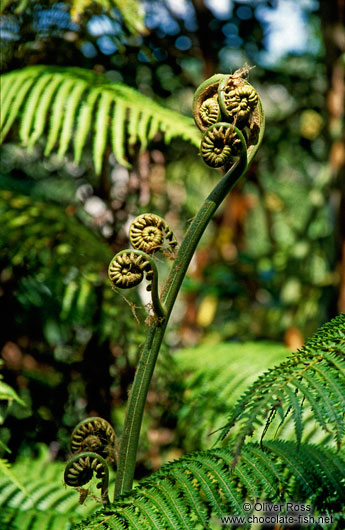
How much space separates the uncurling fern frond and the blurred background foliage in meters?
0.15

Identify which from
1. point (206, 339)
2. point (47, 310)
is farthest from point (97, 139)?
point (206, 339)

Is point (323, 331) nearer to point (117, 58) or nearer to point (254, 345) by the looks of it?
point (254, 345)

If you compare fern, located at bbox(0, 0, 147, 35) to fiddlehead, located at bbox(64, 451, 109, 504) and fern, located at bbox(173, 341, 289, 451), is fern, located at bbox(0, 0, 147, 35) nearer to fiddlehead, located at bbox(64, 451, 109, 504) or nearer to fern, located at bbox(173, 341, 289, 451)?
fern, located at bbox(173, 341, 289, 451)

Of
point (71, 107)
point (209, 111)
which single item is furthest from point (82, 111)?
point (209, 111)

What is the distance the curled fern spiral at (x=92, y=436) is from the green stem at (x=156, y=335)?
53 millimetres

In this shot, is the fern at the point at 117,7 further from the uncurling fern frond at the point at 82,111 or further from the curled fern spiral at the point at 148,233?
the curled fern spiral at the point at 148,233

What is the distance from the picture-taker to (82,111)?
135 centimetres

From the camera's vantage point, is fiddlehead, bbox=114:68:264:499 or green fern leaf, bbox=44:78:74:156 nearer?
fiddlehead, bbox=114:68:264:499

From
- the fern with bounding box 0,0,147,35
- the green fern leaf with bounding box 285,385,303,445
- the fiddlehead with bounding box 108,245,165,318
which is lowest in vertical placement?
the green fern leaf with bounding box 285,385,303,445

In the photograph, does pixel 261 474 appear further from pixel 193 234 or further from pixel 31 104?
pixel 31 104

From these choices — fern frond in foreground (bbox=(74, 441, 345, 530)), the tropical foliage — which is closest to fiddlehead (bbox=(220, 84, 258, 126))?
the tropical foliage

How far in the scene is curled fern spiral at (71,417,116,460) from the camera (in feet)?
2.50

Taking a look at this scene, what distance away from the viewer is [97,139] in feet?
4.23

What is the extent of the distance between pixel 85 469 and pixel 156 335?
20 cm
